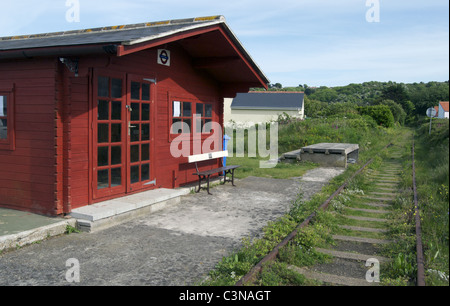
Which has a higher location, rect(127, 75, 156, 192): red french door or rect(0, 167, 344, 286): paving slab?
rect(127, 75, 156, 192): red french door

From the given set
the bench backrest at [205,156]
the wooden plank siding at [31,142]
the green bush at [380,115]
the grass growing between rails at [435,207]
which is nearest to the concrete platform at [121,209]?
the wooden plank siding at [31,142]

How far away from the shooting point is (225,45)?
9414mm

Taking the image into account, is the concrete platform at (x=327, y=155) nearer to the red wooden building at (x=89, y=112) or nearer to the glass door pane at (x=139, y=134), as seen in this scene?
the red wooden building at (x=89, y=112)

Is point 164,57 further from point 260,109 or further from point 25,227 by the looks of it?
point 260,109

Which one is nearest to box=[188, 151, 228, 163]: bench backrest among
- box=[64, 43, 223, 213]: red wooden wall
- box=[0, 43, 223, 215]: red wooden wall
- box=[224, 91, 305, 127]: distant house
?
box=[64, 43, 223, 213]: red wooden wall

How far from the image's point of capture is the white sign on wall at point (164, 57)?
9.02 m

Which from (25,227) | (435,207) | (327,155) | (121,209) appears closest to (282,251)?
(121,209)

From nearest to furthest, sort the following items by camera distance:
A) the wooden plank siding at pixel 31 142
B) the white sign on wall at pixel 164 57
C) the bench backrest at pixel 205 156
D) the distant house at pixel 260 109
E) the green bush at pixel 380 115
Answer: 1. the wooden plank siding at pixel 31 142
2. the white sign on wall at pixel 164 57
3. the bench backrest at pixel 205 156
4. the green bush at pixel 380 115
5. the distant house at pixel 260 109

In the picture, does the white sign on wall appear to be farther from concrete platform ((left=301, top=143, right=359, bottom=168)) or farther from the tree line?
concrete platform ((left=301, top=143, right=359, bottom=168))

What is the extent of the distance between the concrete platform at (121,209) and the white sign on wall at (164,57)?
9.94 feet

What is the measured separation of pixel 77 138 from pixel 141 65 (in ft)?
7.89

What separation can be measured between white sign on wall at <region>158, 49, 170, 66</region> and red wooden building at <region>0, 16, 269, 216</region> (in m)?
0.02

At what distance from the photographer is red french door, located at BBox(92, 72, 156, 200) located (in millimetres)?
7289
